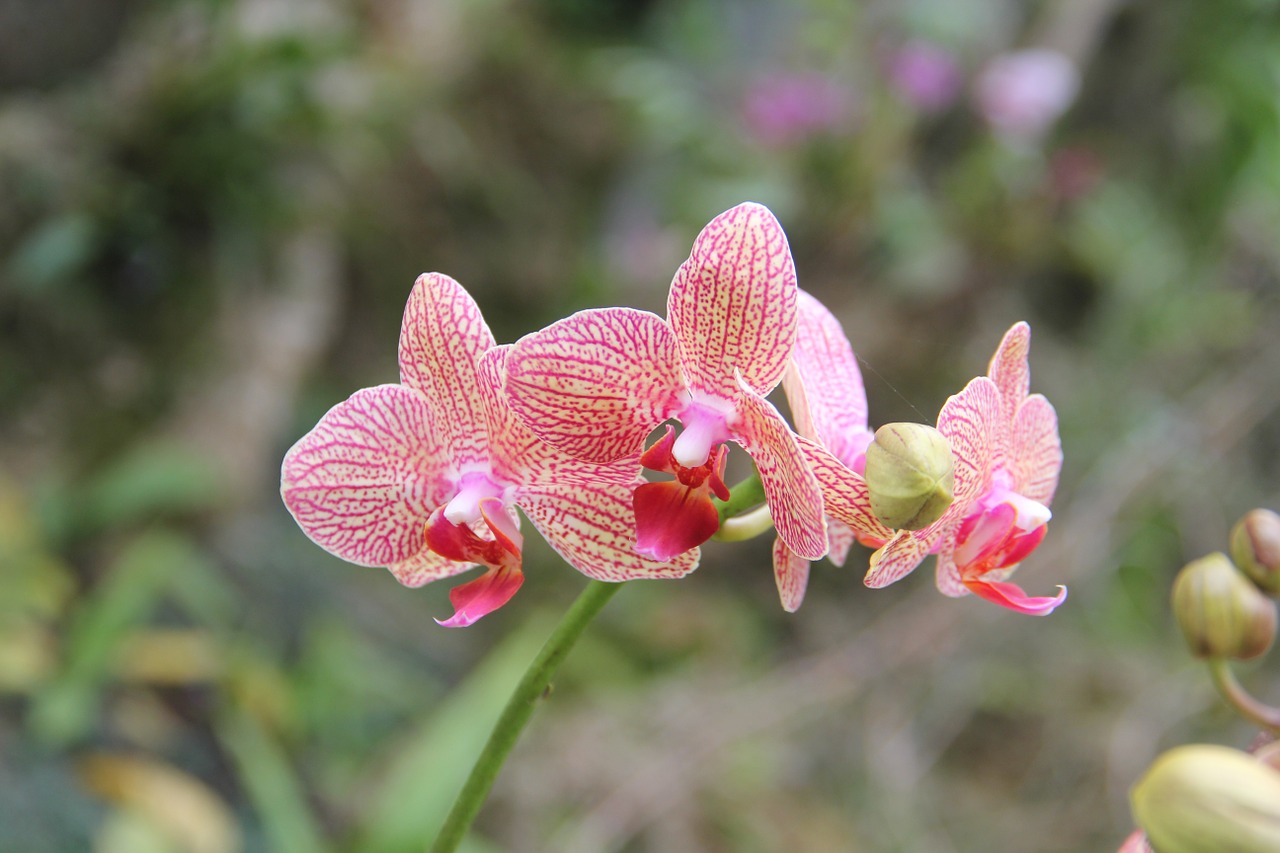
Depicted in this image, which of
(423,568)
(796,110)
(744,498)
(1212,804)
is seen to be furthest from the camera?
(796,110)

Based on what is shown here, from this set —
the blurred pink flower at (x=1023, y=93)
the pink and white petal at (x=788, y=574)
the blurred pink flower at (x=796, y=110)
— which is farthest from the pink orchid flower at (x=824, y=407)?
the blurred pink flower at (x=1023, y=93)

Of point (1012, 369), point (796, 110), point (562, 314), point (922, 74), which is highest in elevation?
point (1012, 369)

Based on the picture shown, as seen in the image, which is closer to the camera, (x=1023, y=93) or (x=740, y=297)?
(x=740, y=297)

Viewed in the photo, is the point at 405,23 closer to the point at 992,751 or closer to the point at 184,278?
the point at 184,278

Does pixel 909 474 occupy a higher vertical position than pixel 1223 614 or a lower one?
higher

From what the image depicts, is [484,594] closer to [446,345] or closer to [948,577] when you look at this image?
[446,345]

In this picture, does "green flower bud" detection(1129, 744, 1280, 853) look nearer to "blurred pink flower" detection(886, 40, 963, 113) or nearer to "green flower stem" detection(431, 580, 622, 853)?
"green flower stem" detection(431, 580, 622, 853)

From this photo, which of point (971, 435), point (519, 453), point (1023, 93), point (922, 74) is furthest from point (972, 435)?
point (1023, 93)

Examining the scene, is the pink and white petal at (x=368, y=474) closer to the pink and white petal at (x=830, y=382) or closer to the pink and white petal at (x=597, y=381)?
the pink and white petal at (x=597, y=381)
